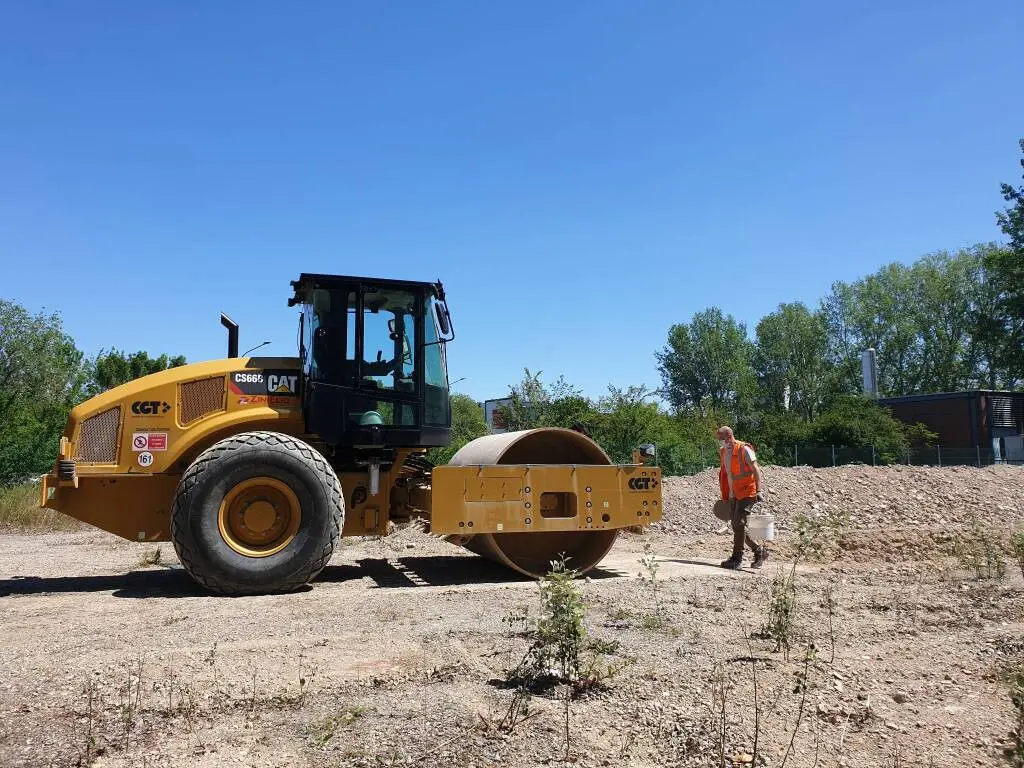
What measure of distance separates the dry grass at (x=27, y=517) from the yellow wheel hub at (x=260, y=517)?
30.7 ft

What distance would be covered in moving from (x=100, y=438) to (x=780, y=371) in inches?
2443

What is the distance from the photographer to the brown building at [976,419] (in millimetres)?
37062

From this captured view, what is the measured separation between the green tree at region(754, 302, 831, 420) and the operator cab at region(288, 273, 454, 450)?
58.5m

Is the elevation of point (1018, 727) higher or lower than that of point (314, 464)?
lower

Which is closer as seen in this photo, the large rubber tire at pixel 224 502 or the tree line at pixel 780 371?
the large rubber tire at pixel 224 502

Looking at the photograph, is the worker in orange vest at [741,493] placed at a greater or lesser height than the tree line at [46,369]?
lesser

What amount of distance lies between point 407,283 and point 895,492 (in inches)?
493

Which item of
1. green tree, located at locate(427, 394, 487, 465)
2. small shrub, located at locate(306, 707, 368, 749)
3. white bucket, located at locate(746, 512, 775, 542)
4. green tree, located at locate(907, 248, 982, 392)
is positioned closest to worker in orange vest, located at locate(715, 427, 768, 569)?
white bucket, located at locate(746, 512, 775, 542)

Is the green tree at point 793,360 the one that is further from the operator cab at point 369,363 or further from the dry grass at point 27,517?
the operator cab at point 369,363

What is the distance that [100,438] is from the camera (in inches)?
286

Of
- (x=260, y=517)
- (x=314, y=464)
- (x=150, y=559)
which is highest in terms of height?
(x=314, y=464)

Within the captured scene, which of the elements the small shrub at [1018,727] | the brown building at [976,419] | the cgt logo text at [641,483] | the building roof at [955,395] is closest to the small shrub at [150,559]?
the cgt logo text at [641,483]

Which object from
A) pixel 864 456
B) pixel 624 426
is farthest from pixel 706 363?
pixel 624 426

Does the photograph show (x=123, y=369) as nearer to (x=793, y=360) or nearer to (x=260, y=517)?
(x=260, y=517)
